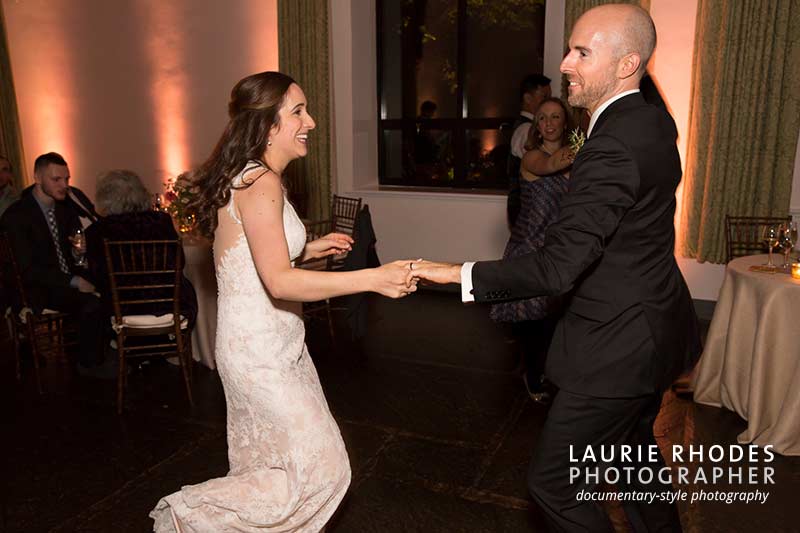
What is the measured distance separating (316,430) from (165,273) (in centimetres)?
214

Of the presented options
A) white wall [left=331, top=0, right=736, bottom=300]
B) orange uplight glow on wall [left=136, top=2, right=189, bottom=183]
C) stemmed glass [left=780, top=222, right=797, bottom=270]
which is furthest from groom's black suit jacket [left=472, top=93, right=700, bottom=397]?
orange uplight glow on wall [left=136, top=2, right=189, bottom=183]

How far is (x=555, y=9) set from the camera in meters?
5.59

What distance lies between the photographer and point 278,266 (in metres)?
1.83

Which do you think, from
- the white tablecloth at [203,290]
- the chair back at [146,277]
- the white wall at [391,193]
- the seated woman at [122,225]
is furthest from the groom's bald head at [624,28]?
the white wall at [391,193]

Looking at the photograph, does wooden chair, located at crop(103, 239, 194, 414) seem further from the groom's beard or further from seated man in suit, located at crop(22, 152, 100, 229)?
the groom's beard

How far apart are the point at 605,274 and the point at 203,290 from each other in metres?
2.99

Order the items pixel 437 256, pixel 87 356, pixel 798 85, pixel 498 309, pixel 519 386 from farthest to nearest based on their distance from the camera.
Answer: pixel 437 256 → pixel 798 85 → pixel 87 356 → pixel 519 386 → pixel 498 309

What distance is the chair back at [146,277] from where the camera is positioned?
3582mm

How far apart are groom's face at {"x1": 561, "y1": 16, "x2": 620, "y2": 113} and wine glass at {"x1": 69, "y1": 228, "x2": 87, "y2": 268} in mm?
3313

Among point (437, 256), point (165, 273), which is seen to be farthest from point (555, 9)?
point (165, 273)

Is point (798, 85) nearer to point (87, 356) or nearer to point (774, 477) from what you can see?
point (774, 477)

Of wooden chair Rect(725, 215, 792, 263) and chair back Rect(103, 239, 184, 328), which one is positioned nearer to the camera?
chair back Rect(103, 239, 184, 328)

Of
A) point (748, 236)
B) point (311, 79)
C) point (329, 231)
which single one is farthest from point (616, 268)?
point (311, 79)

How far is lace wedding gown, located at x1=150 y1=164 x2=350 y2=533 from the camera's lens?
1930mm
